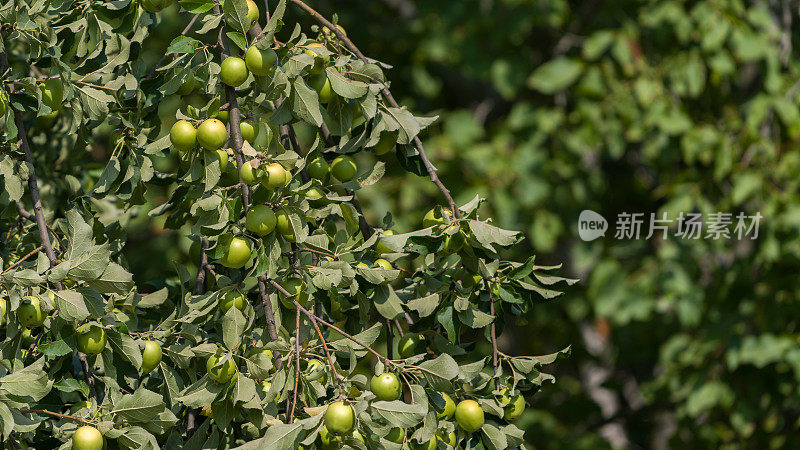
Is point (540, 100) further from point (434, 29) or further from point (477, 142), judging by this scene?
point (434, 29)

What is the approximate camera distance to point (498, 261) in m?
0.60

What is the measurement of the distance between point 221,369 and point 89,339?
0.09 metres

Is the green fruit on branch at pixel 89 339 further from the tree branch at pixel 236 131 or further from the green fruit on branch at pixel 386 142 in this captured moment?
the green fruit on branch at pixel 386 142

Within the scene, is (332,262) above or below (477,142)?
above

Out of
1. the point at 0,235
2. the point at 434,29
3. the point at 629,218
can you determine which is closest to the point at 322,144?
the point at 0,235

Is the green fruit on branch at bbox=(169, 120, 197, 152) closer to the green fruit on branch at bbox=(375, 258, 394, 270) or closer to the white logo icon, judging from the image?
the green fruit on branch at bbox=(375, 258, 394, 270)

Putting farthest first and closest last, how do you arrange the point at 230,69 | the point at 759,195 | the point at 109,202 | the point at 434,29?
the point at 434,29, the point at 759,195, the point at 109,202, the point at 230,69

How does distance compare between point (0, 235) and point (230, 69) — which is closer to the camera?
point (230, 69)

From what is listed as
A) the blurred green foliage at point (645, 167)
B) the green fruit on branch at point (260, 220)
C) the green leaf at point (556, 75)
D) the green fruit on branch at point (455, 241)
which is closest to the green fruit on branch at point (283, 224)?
the green fruit on branch at point (260, 220)

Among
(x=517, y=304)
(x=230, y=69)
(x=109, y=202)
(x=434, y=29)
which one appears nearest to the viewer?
(x=230, y=69)

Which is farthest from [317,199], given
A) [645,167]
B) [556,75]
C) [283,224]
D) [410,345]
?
[645,167]

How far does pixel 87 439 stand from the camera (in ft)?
1.59

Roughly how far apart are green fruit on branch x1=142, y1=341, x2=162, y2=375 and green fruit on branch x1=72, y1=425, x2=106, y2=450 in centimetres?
7

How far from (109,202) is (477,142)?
4.17 feet
